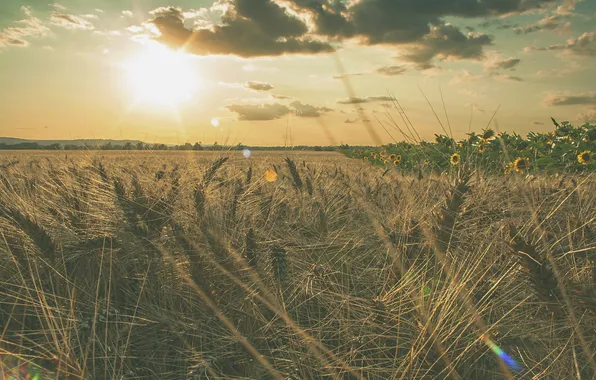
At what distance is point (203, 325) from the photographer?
1800mm

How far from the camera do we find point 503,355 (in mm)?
1445

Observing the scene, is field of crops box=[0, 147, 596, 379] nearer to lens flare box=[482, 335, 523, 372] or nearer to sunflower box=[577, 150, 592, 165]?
lens flare box=[482, 335, 523, 372]

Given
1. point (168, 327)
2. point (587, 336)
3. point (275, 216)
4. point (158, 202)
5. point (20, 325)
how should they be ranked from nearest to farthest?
point (587, 336) → point (168, 327) → point (20, 325) → point (158, 202) → point (275, 216)

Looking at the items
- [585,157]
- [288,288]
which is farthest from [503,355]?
[585,157]

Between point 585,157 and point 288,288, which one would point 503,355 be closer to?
point 288,288

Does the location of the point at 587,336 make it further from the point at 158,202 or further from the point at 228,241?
the point at 158,202

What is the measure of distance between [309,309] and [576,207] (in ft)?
6.55

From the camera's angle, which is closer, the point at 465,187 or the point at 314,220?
the point at 465,187

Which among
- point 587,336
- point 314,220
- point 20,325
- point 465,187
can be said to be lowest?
point 20,325

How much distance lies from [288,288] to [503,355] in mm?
943

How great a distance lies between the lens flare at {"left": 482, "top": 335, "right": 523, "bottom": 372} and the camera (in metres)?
1.37

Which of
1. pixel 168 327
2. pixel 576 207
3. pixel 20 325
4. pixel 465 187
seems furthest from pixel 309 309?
pixel 576 207

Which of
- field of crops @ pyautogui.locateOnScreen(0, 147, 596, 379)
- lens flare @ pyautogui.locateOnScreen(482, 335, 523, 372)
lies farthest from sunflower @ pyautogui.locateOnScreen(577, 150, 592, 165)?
lens flare @ pyautogui.locateOnScreen(482, 335, 523, 372)

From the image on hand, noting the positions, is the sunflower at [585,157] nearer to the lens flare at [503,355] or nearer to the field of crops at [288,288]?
the field of crops at [288,288]
